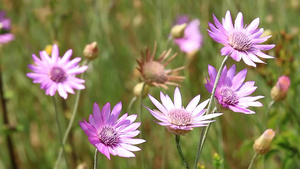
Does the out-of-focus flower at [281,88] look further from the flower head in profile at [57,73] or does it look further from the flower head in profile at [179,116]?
the flower head in profile at [57,73]

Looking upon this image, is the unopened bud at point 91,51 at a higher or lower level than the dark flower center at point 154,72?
higher

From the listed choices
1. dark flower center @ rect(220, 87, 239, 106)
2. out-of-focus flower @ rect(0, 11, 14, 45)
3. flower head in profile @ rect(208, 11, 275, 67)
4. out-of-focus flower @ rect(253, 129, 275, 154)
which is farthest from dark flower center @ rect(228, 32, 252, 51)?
out-of-focus flower @ rect(0, 11, 14, 45)

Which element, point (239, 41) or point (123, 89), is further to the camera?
point (123, 89)

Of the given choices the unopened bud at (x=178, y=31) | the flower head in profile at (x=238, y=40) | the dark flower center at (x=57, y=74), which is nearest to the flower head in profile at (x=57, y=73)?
the dark flower center at (x=57, y=74)

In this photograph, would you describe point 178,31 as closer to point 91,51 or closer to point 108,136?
point 91,51

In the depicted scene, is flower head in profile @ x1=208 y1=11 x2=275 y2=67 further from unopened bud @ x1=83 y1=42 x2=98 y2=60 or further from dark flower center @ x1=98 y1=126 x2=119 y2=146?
unopened bud @ x1=83 y1=42 x2=98 y2=60

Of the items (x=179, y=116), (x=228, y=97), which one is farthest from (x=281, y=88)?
(x=179, y=116)
